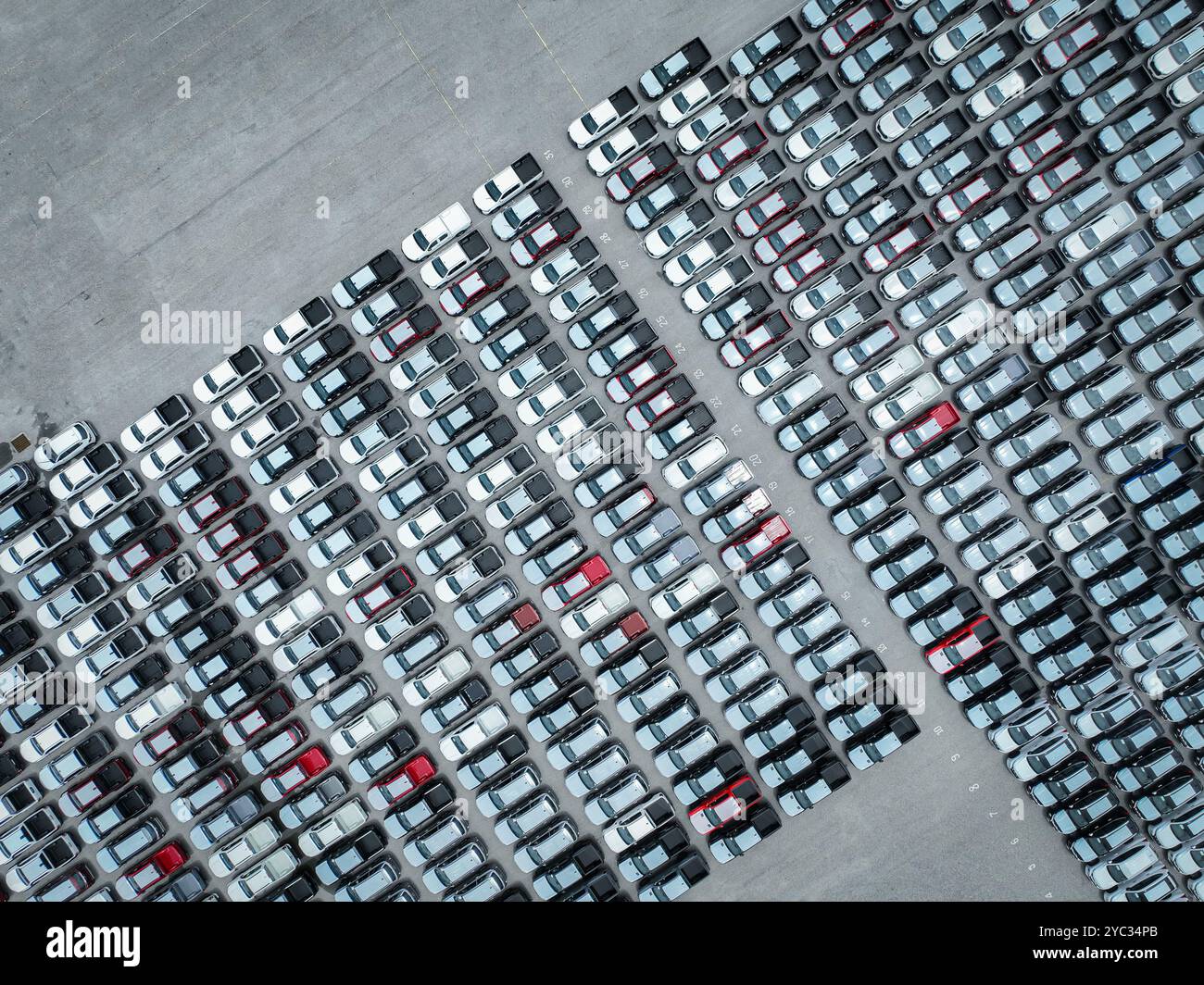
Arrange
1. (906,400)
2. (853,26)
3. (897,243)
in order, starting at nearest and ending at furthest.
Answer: (853,26)
(897,243)
(906,400)

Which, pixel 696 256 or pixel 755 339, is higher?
Result: pixel 696 256

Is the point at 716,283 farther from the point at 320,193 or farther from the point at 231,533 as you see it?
the point at 231,533

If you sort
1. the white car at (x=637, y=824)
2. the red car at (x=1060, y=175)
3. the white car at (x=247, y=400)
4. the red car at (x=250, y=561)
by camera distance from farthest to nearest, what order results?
the red car at (x=250, y=561) → the white car at (x=247, y=400) → the white car at (x=637, y=824) → the red car at (x=1060, y=175)

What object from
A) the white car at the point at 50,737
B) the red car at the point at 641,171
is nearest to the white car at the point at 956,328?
the red car at the point at 641,171

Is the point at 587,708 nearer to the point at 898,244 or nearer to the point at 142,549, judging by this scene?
the point at 142,549

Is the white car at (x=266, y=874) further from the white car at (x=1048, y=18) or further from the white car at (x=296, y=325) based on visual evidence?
the white car at (x=1048, y=18)

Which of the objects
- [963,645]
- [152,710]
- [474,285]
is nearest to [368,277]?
[474,285]
